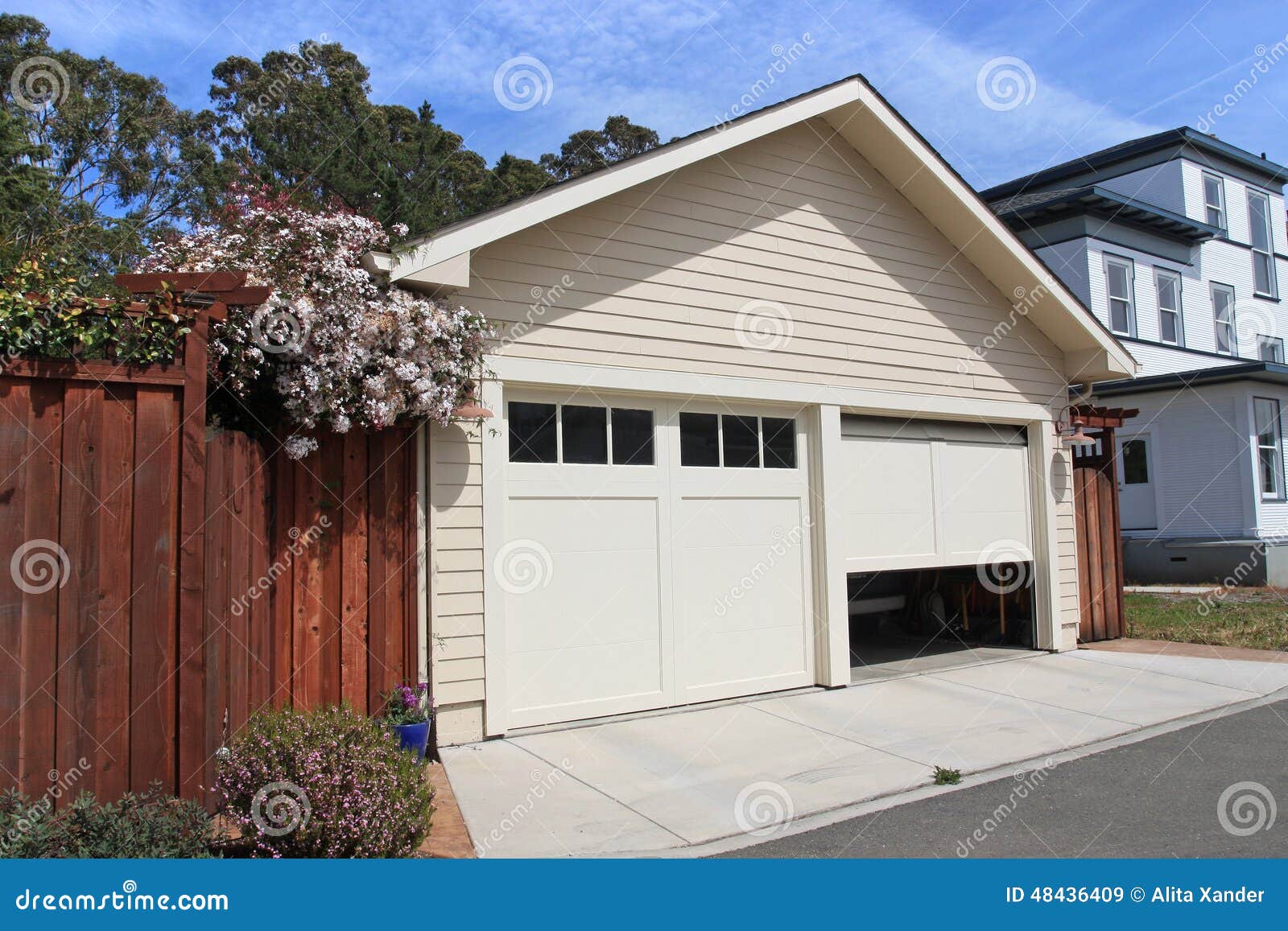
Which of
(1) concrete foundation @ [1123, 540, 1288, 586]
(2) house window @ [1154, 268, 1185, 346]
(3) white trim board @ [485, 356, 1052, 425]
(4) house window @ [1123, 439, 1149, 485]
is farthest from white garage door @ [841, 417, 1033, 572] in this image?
(2) house window @ [1154, 268, 1185, 346]

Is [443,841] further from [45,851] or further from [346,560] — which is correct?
[346,560]

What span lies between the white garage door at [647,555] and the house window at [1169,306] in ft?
54.1

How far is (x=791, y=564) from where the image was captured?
8.35 metres

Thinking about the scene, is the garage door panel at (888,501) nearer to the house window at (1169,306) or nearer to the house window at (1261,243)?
the house window at (1169,306)

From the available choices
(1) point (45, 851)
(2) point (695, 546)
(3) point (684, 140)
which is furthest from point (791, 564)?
(1) point (45, 851)

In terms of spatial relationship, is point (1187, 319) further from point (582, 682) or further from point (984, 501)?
point (582, 682)

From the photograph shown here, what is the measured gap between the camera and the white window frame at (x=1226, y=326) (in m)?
22.2

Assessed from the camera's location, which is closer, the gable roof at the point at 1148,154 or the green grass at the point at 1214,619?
the green grass at the point at 1214,619

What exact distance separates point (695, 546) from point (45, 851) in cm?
496

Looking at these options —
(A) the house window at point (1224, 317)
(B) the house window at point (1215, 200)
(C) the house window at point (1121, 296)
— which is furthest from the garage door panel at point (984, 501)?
(B) the house window at point (1215, 200)

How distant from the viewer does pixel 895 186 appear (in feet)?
30.8

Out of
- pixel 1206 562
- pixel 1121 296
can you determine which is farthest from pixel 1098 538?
pixel 1121 296

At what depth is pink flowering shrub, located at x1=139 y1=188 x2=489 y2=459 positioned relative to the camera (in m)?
5.29

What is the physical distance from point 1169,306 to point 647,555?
1880 cm
